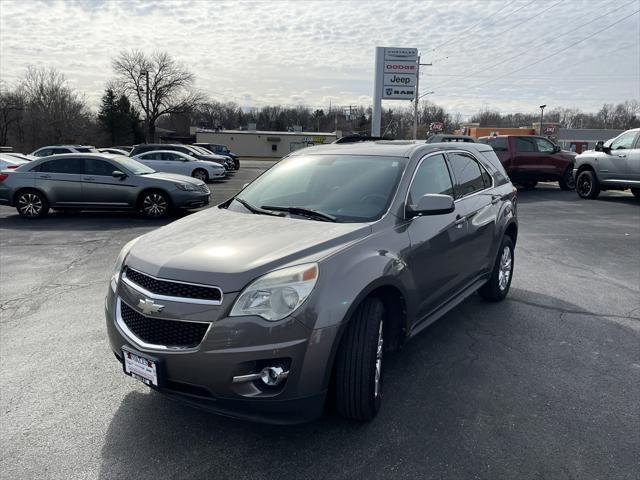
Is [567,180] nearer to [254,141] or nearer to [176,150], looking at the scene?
[176,150]

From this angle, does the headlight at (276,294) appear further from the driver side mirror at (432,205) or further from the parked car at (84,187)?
the parked car at (84,187)

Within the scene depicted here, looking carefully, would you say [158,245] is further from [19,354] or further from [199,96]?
[199,96]

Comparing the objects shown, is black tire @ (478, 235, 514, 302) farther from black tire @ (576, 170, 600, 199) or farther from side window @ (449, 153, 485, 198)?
black tire @ (576, 170, 600, 199)

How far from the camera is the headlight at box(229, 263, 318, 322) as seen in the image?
96.3 inches

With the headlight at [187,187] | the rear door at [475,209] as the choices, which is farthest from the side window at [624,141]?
the headlight at [187,187]

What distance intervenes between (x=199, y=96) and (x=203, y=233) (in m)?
65.8

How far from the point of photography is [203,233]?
3.19 meters

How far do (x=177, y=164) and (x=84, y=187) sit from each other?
1095cm

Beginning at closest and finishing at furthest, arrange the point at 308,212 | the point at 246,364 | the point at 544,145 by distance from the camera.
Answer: the point at 246,364, the point at 308,212, the point at 544,145

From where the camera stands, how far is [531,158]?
677 inches

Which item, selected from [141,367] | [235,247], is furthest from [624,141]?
[141,367]

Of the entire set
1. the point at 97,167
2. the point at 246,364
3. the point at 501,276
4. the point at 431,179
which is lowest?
the point at 501,276

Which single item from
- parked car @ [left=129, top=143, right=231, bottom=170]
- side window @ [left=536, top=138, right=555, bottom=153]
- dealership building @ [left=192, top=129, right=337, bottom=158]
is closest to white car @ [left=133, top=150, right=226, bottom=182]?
parked car @ [left=129, top=143, right=231, bottom=170]

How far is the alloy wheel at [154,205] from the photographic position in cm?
1122
